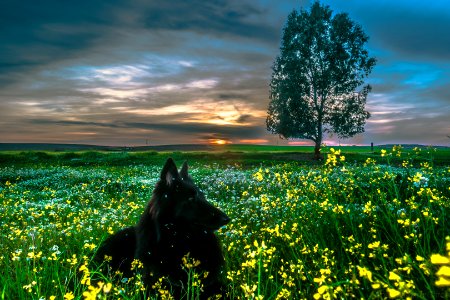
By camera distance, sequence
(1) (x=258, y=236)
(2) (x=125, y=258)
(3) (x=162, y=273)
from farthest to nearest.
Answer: (1) (x=258, y=236)
(2) (x=125, y=258)
(3) (x=162, y=273)

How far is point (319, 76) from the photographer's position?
44.9 meters

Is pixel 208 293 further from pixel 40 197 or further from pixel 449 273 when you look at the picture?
pixel 40 197

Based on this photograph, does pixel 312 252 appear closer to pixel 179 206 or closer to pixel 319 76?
pixel 179 206

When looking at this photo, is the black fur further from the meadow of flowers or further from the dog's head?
the meadow of flowers

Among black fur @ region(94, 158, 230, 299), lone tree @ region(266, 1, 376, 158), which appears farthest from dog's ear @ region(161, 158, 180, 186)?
lone tree @ region(266, 1, 376, 158)

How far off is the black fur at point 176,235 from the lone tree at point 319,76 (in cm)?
4118

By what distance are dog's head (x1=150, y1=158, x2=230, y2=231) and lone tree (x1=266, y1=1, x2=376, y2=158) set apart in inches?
1620

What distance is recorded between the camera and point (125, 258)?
4949 mm

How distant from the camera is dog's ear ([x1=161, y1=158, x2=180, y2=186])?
4.48 m

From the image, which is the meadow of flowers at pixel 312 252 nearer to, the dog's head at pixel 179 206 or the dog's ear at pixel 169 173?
the dog's head at pixel 179 206

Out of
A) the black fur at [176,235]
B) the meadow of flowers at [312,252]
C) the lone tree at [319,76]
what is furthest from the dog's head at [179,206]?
the lone tree at [319,76]

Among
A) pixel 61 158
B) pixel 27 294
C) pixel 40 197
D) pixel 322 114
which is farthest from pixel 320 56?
pixel 27 294

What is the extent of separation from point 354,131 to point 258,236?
41.6 m

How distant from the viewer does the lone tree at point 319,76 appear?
44688mm
